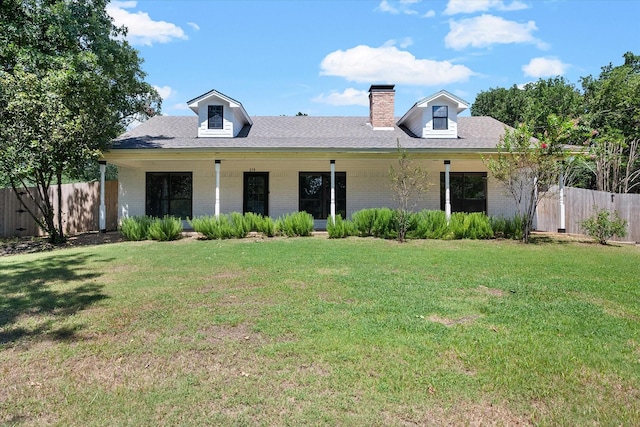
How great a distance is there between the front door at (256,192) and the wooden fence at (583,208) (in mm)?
10315

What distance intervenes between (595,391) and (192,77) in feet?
54.6

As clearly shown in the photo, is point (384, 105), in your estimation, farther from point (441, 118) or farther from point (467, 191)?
point (467, 191)

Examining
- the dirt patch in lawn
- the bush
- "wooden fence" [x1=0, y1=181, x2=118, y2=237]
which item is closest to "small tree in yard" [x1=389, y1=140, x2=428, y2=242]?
the dirt patch in lawn

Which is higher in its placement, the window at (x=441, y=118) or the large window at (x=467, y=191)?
the window at (x=441, y=118)

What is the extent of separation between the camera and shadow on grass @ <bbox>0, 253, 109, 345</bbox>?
447 centimetres

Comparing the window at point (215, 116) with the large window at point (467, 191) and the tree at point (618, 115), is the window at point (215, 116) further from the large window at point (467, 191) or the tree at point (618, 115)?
the tree at point (618, 115)

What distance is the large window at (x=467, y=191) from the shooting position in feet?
53.1

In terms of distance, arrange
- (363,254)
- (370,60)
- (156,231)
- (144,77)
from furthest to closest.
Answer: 1. (370,60)
2. (144,77)
3. (156,231)
4. (363,254)

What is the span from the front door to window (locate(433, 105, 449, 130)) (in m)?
7.19

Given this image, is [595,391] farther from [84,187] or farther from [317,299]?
[84,187]

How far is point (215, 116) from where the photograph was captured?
51.3 feet

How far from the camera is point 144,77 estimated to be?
18938mm

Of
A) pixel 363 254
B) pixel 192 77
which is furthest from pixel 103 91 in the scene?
pixel 363 254

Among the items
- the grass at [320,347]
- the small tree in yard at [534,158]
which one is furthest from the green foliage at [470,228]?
the grass at [320,347]
